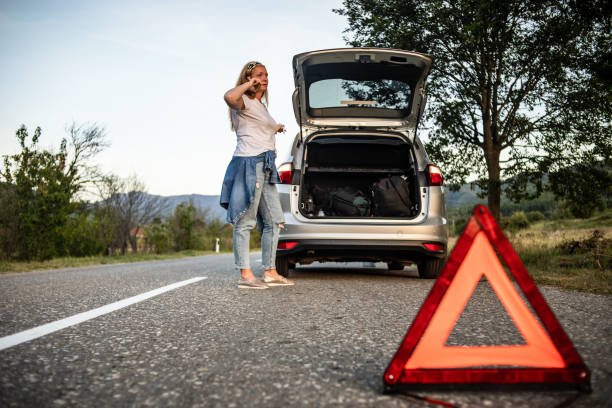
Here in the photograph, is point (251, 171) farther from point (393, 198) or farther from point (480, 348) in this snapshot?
point (480, 348)

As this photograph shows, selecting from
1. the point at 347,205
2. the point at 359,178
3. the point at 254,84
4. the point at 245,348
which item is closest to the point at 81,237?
the point at 359,178

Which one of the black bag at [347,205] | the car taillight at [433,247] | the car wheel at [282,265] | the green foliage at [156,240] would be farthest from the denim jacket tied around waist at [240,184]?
the green foliage at [156,240]

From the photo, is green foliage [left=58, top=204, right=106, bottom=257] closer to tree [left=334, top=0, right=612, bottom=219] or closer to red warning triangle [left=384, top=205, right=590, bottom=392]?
tree [left=334, top=0, right=612, bottom=219]

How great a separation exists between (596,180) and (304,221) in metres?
9.17

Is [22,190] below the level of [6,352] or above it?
above

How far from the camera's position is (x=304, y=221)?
190 inches

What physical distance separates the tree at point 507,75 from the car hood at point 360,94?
4555 mm

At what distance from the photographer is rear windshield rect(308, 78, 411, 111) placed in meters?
5.34

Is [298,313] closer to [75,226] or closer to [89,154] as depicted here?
[75,226]

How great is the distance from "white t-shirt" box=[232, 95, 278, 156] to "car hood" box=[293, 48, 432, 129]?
895 millimetres

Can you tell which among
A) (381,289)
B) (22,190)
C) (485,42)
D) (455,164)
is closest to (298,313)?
(381,289)

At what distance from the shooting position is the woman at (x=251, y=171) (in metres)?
4.41

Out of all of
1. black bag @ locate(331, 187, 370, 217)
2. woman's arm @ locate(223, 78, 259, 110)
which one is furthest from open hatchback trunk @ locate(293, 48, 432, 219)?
woman's arm @ locate(223, 78, 259, 110)

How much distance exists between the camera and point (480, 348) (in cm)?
162
